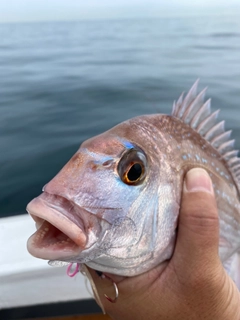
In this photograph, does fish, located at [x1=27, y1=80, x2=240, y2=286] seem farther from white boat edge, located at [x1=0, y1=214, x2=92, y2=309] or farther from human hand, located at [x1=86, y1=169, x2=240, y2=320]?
white boat edge, located at [x1=0, y1=214, x2=92, y2=309]

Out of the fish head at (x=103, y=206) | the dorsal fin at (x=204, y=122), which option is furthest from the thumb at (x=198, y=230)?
the dorsal fin at (x=204, y=122)

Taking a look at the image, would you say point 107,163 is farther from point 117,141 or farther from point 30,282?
point 30,282

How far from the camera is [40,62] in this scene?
11398mm

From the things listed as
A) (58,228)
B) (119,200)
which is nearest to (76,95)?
(119,200)

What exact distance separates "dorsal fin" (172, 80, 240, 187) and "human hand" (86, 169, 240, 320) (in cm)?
47

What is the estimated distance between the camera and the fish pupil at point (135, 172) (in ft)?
4.21

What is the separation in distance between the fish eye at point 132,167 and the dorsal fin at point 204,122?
0.57 meters

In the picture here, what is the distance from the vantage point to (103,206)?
120 centimetres

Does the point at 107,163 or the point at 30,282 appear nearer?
the point at 107,163

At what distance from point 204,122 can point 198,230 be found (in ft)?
2.58

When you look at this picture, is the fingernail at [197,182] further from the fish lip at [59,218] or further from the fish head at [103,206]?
the fish lip at [59,218]

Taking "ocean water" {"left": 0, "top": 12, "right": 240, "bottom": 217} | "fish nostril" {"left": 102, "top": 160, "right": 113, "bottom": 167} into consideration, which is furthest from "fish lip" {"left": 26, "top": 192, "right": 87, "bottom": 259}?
"ocean water" {"left": 0, "top": 12, "right": 240, "bottom": 217}

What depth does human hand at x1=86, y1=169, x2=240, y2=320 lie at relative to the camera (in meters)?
1.32

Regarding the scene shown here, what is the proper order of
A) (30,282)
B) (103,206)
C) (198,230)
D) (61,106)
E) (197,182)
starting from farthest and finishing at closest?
(61,106) < (30,282) < (197,182) < (198,230) < (103,206)
